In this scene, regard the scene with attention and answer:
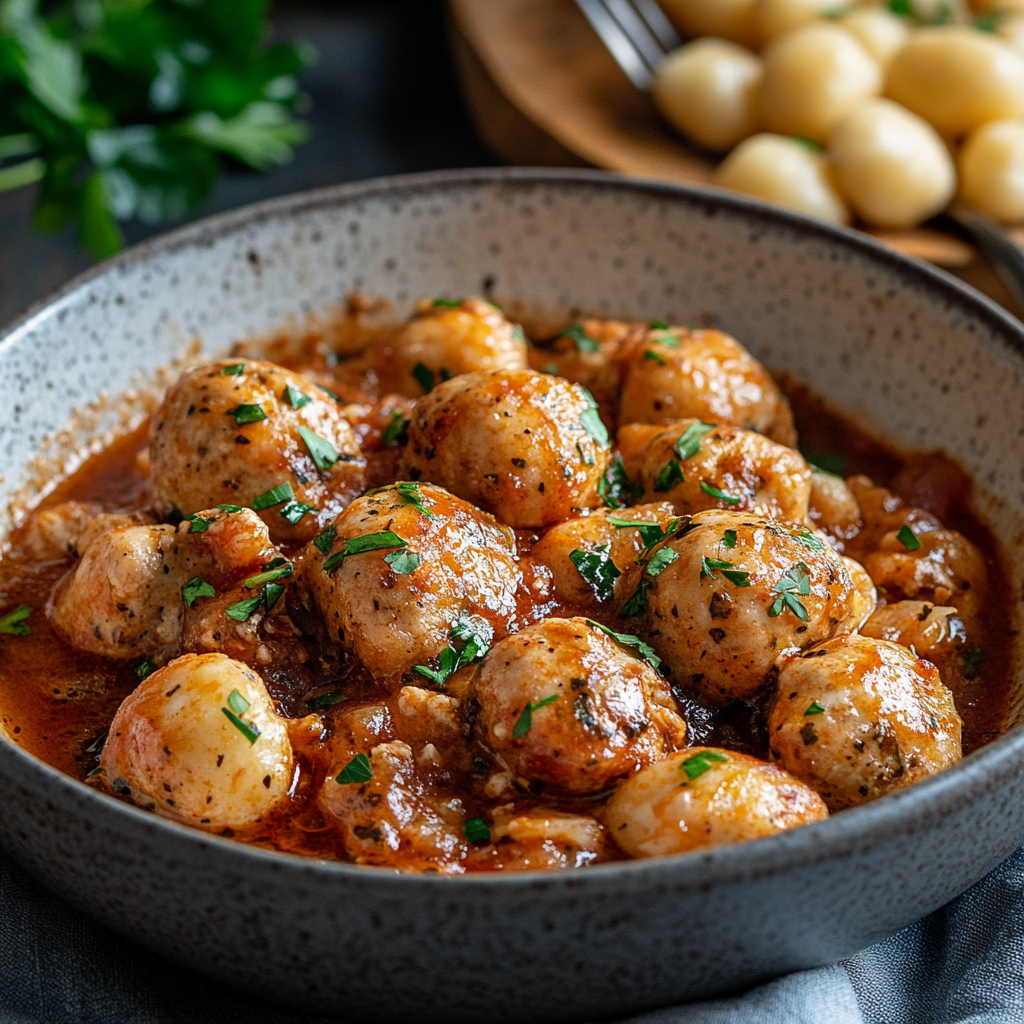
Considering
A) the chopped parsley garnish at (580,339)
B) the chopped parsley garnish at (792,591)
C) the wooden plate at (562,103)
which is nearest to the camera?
the chopped parsley garnish at (792,591)

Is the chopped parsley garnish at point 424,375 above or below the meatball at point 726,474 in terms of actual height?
below

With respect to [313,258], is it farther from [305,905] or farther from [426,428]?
[305,905]

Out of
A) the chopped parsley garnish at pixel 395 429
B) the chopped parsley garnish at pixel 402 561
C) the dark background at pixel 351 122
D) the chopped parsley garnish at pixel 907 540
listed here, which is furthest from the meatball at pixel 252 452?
the dark background at pixel 351 122

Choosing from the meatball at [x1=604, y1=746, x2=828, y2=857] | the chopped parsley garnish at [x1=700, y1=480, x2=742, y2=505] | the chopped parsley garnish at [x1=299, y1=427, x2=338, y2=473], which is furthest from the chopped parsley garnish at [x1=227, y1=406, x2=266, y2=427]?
the meatball at [x1=604, y1=746, x2=828, y2=857]

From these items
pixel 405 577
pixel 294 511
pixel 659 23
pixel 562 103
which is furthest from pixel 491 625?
pixel 659 23

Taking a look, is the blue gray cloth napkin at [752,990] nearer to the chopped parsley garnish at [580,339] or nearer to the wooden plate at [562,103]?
the chopped parsley garnish at [580,339]

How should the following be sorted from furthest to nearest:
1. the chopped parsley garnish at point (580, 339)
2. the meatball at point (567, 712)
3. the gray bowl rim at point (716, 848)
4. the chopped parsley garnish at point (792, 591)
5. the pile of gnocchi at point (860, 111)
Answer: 1. the pile of gnocchi at point (860, 111)
2. the chopped parsley garnish at point (580, 339)
3. the chopped parsley garnish at point (792, 591)
4. the meatball at point (567, 712)
5. the gray bowl rim at point (716, 848)

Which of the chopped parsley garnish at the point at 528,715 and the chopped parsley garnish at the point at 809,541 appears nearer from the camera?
the chopped parsley garnish at the point at 528,715
